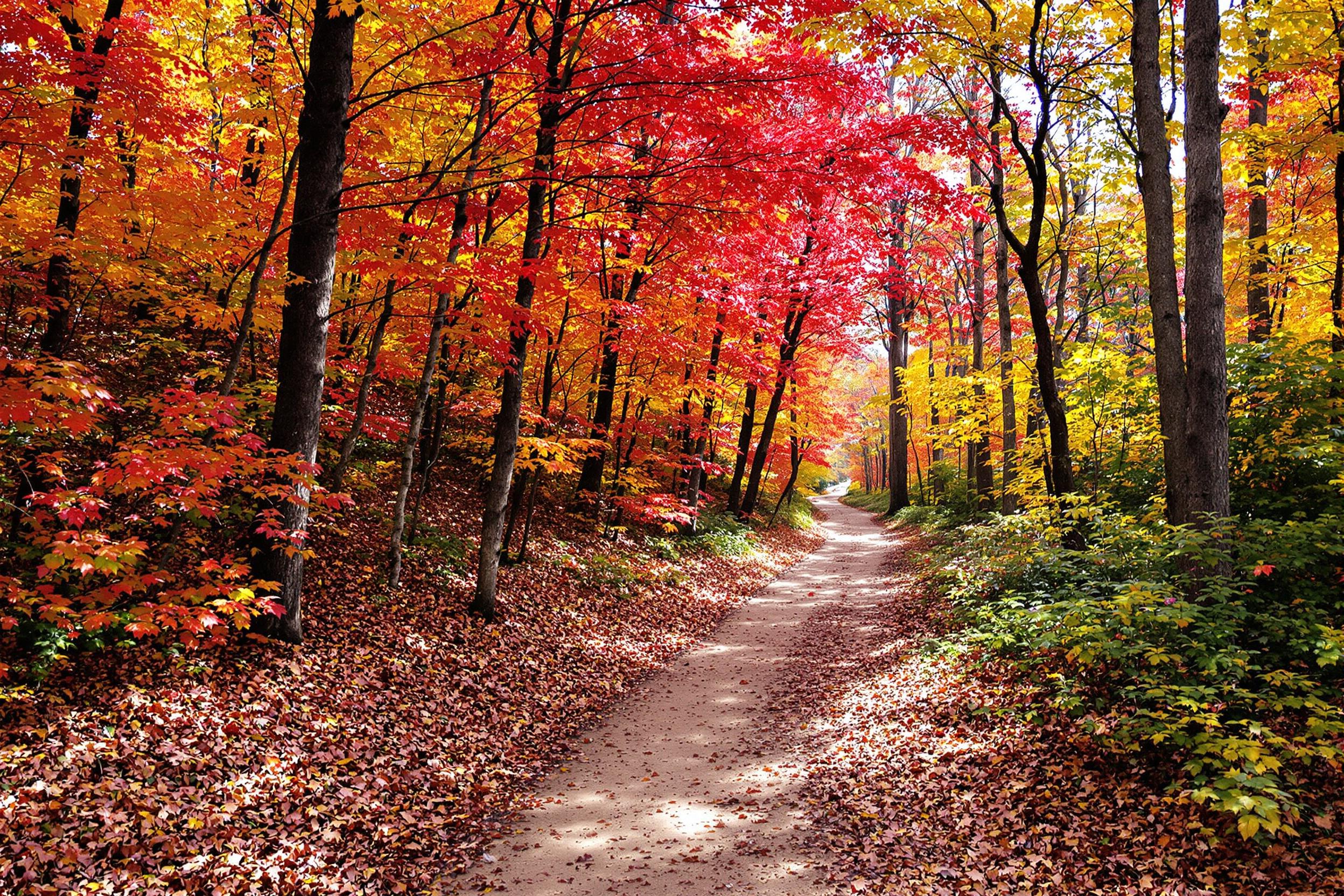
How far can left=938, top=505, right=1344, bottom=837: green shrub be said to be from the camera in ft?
13.9

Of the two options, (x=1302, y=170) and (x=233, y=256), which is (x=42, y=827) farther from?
(x=1302, y=170)

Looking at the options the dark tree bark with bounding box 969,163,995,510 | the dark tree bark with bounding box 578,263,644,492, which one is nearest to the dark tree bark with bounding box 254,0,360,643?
the dark tree bark with bounding box 578,263,644,492

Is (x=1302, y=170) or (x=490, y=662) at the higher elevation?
(x=1302, y=170)

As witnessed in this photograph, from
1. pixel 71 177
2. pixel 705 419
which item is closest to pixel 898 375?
pixel 705 419

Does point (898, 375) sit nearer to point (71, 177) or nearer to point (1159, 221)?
point (1159, 221)

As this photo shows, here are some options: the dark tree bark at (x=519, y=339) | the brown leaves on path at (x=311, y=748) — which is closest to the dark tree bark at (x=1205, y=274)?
the dark tree bark at (x=519, y=339)

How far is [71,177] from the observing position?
257 inches

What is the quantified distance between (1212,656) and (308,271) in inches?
334

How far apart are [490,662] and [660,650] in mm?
3080

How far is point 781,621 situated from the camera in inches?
484

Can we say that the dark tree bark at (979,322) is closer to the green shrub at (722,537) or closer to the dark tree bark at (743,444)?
the dark tree bark at (743,444)

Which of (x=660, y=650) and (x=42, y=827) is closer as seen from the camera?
(x=42, y=827)

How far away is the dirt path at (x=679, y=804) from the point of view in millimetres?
4605

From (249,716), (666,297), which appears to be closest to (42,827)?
(249,716)
